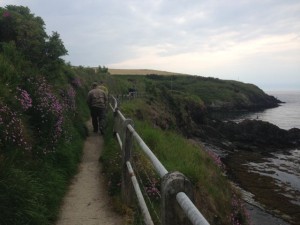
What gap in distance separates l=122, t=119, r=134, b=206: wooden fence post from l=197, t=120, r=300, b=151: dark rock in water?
101 ft

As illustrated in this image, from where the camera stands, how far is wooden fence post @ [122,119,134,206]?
6719 millimetres

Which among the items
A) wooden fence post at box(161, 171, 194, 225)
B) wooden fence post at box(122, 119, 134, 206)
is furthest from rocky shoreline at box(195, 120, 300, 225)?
wooden fence post at box(161, 171, 194, 225)

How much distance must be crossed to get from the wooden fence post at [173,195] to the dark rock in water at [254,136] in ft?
113

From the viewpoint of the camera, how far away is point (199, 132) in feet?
135

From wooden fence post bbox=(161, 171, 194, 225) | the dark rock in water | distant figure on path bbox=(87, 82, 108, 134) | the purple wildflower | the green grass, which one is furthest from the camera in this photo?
the dark rock in water

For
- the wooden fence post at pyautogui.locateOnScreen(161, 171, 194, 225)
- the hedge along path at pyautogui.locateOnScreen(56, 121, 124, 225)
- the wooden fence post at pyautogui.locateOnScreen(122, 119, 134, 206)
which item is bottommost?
the hedge along path at pyautogui.locateOnScreen(56, 121, 124, 225)

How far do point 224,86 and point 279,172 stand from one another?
101m

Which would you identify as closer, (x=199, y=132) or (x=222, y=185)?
(x=222, y=185)

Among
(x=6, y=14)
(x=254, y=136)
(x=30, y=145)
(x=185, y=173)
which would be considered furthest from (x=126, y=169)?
(x=254, y=136)

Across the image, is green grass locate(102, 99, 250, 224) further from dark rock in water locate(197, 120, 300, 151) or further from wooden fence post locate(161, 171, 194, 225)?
dark rock in water locate(197, 120, 300, 151)

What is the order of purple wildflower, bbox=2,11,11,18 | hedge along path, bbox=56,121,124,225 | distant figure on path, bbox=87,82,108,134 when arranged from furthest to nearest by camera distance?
distant figure on path, bbox=87,82,108,134
purple wildflower, bbox=2,11,11,18
hedge along path, bbox=56,121,124,225

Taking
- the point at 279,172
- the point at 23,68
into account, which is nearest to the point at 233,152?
the point at 279,172

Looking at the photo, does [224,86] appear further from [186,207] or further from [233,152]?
[186,207]

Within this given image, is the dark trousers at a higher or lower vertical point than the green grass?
higher
